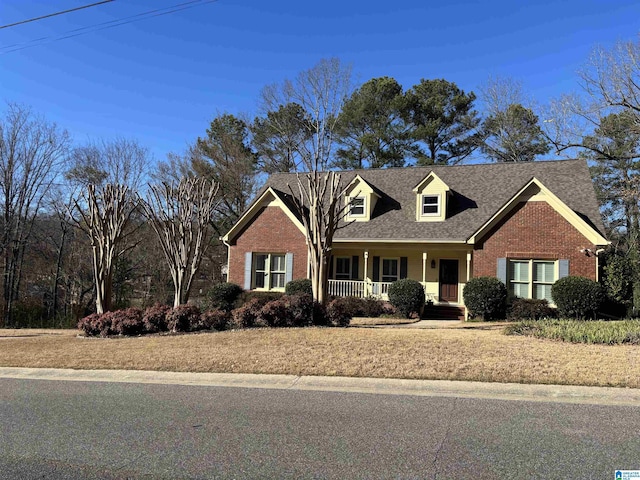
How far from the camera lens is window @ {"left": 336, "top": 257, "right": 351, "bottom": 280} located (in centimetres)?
2306

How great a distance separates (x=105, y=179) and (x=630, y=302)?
31076 mm

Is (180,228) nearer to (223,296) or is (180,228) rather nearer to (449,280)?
(223,296)

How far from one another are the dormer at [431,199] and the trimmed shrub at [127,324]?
41.4 feet

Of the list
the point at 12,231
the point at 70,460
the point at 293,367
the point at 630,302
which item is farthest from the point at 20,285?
the point at 630,302

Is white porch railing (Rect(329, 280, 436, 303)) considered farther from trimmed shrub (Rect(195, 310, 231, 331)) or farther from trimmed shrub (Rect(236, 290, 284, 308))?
trimmed shrub (Rect(195, 310, 231, 331))

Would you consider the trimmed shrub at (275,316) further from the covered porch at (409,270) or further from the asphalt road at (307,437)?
the covered porch at (409,270)

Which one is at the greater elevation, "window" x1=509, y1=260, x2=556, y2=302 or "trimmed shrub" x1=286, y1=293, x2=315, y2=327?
"window" x1=509, y1=260, x2=556, y2=302

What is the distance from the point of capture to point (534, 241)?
18078 mm

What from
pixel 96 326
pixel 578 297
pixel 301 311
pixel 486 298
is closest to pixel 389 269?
pixel 486 298

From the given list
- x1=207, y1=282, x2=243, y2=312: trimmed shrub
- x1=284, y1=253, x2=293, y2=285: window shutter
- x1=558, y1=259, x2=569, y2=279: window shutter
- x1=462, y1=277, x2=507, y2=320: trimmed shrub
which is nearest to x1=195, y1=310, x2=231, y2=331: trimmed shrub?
x1=207, y1=282, x2=243, y2=312: trimmed shrub

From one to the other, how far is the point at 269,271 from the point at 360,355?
13746 millimetres

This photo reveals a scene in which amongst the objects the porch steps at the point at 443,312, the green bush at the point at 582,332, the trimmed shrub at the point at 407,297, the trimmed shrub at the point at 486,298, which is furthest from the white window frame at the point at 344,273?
the green bush at the point at 582,332

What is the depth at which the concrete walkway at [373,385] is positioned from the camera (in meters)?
6.50

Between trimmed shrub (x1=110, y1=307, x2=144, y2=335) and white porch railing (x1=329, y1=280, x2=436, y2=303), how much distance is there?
928 cm
